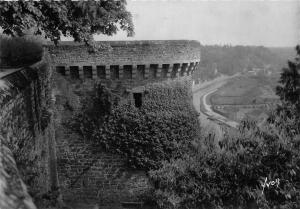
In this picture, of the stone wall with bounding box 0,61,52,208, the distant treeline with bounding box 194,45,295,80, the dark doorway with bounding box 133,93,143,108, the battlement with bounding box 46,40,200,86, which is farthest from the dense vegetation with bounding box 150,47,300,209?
the distant treeline with bounding box 194,45,295,80

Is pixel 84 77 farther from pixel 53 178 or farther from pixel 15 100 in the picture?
pixel 15 100

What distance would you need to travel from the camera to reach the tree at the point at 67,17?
22.6 feet

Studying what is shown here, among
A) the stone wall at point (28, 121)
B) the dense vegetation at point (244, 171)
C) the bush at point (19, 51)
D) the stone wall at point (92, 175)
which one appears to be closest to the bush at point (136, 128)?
the stone wall at point (92, 175)

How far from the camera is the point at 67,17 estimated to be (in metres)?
7.44

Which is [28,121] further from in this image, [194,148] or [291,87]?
[291,87]

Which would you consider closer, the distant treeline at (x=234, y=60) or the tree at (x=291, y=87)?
the tree at (x=291, y=87)

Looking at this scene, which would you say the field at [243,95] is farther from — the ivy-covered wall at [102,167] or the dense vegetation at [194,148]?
the ivy-covered wall at [102,167]

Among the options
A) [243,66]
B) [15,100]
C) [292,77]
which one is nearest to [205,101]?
[243,66]

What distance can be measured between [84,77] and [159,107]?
8.65ft

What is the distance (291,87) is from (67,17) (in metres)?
8.33

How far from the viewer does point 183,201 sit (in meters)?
10.9

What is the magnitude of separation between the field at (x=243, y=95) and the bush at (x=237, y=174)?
1229 inches

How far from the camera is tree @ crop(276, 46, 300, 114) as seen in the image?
12164mm

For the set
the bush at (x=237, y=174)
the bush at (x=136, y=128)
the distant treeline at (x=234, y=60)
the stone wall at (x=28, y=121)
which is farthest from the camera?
the distant treeline at (x=234, y=60)
